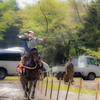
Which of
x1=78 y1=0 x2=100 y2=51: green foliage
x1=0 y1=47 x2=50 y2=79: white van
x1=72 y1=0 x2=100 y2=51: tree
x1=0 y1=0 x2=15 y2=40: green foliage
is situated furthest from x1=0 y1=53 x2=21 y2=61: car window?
x1=0 y1=0 x2=15 y2=40: green foliage

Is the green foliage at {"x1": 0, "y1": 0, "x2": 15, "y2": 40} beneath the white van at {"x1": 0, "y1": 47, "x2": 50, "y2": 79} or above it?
above

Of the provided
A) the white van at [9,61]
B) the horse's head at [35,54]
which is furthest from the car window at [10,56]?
the horse's head at [35,54]

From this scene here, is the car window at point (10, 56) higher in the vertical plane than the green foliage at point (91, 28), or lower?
lower

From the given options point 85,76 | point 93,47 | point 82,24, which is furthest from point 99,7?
point 85,76

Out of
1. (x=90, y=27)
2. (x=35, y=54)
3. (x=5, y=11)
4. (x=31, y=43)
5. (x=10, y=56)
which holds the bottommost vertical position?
(x=10, y=56)

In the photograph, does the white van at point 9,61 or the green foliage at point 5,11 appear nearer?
the white van at point 9,61

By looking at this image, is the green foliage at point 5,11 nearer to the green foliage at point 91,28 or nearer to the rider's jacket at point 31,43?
the green foliage at point 91,28

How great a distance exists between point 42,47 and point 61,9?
497 cm

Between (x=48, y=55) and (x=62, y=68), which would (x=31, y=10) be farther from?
(x=62, y=68)

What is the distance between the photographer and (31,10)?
28422 millimetres

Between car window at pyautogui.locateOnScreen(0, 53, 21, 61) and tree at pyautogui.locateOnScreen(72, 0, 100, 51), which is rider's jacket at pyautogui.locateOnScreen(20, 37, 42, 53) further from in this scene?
tree at pyautogui.locateOnScreen(72, 0, 100, 51)

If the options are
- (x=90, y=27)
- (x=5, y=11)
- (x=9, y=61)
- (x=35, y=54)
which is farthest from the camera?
(x=5, y=11)

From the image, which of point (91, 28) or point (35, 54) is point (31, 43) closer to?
point (35, 54)

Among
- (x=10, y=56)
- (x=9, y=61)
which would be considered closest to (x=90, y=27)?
(x=10, y=56)
